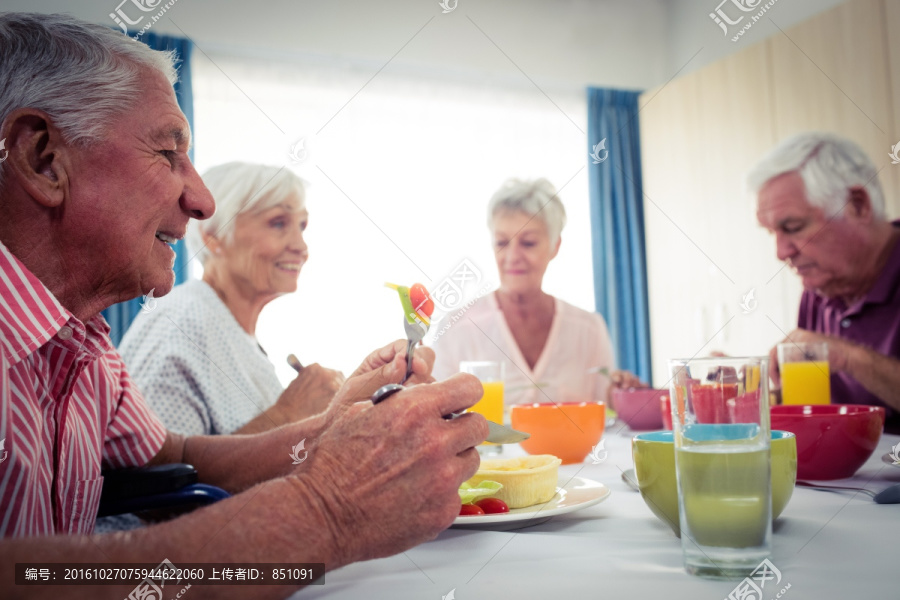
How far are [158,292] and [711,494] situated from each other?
2.39ft

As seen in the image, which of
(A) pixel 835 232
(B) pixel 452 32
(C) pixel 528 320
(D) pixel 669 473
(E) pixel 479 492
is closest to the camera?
(D) pixel 669 473

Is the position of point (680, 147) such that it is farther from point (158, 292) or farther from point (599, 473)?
point (158, 292)

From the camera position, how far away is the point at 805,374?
1438mm

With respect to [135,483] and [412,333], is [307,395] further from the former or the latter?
[412,333]

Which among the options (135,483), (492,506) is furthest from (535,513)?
(135,483)

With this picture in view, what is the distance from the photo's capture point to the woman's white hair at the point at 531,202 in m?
2.75

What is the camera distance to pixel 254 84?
3416mm

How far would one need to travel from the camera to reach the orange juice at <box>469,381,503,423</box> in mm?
1338

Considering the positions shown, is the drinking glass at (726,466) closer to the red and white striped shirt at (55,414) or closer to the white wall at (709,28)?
the red and white striped shirt at (55,414)

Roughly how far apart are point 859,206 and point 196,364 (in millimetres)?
2020

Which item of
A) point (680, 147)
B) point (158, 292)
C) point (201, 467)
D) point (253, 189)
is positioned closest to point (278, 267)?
point (253, 189)

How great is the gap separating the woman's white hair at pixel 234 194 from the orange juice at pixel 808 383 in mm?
1430

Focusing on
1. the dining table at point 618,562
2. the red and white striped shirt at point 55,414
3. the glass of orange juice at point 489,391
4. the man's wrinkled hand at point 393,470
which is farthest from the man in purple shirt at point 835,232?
the red and white striped shirt at point 55,414

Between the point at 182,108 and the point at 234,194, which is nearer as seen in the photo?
the point at 234,194
